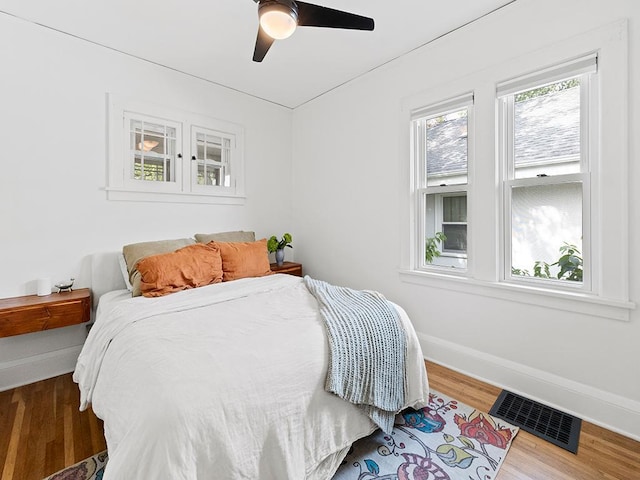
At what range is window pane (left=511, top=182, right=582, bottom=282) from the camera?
1.99 meters

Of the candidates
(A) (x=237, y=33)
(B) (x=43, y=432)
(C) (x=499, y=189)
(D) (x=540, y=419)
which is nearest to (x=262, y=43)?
(A) (x=237, y=33)

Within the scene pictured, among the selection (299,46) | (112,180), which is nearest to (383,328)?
(299,46)

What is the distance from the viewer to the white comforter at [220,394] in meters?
0.98

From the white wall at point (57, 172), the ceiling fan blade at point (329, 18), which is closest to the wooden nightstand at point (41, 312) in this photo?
the white wall at point (57, 172)

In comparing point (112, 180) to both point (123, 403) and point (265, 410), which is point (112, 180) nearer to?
point (123, 403)

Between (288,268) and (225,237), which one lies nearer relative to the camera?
(225,237)

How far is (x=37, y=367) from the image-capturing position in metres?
2.38

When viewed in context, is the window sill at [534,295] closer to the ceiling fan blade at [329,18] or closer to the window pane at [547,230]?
the window pane at [547,230]

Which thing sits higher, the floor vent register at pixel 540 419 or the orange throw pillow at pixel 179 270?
the orange throw pillow at pixel 179 270

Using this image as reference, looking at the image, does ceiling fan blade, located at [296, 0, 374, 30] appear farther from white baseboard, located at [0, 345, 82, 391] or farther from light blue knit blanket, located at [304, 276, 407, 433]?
white baseboard, located at [0, 345, 82, 391]

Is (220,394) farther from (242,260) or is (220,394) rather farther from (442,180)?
(442,180)

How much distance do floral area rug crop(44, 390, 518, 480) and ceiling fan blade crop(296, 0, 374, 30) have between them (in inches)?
94.0

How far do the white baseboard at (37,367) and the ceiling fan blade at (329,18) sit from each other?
3085 mm

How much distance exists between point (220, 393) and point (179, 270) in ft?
4.84
